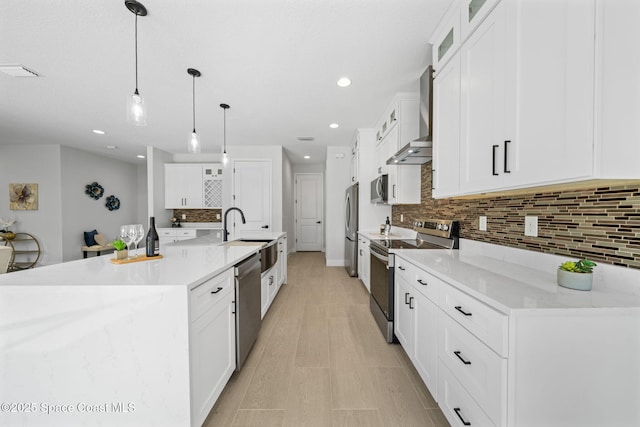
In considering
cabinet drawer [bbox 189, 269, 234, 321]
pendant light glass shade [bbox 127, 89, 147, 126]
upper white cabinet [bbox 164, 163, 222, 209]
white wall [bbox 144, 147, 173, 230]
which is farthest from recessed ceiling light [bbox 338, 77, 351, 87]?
white wall [bbox 144, 147, 173, 230]

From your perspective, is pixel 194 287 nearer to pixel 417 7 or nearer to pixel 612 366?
pixel 612 366

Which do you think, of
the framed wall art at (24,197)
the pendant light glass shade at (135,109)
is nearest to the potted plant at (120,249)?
the pendant light glass shade at (135,109)

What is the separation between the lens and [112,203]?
6355 millimetres

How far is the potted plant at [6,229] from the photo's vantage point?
4.99 m

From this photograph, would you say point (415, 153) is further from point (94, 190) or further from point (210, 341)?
point (94, 190)

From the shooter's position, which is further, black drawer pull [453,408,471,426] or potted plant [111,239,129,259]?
potted plant [111,239,129,259]

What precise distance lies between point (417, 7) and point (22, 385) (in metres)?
3.05

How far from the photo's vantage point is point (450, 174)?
1796 mm

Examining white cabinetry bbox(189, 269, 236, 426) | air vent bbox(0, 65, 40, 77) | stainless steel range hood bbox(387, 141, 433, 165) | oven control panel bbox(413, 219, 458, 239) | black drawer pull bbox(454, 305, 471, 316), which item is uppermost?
air vent bbox(0, 65, 40, 77)

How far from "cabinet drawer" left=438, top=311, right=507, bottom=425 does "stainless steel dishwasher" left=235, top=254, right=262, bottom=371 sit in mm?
1319

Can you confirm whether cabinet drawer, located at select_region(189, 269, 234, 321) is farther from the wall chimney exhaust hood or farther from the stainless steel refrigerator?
the stainless steel refrigerator

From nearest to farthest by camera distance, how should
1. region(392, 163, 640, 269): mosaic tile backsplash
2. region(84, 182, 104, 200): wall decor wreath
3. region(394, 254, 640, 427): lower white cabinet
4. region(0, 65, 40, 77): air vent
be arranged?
region(394, 254, 640, 427): lower white cabinet < region(392, 163, 640, 269): mosaic tile backsplash < region(0, 65, 40, 77): air vent < region(84, 182, 104, 200): wall decor wreath

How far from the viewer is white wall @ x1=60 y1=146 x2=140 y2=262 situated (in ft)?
17.5

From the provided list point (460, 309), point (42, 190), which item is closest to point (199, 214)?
point (42, 190)
